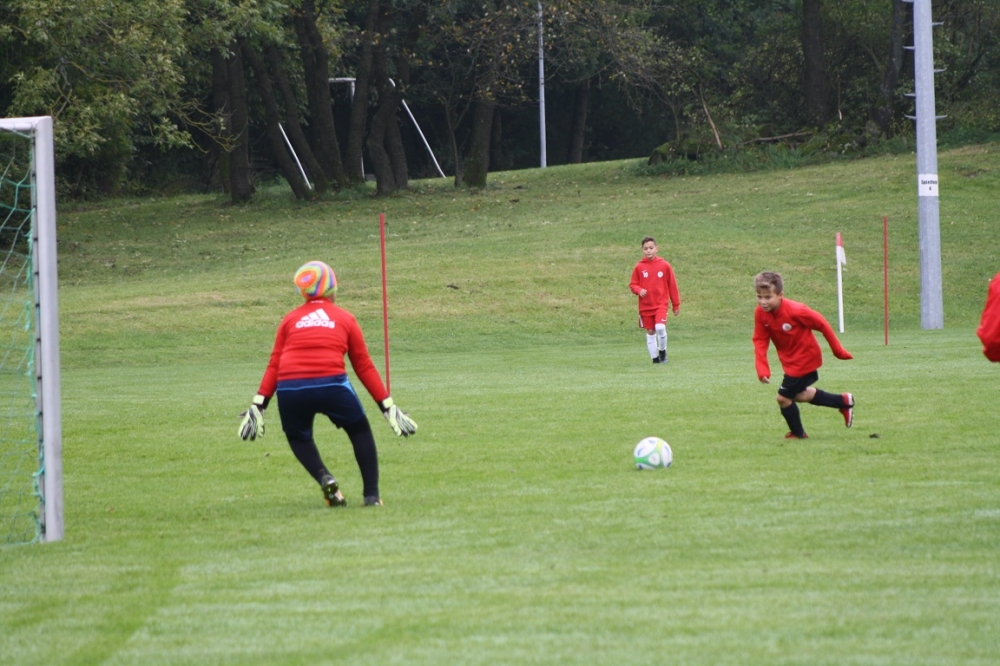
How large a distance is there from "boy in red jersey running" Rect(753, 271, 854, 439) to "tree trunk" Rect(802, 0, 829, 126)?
117 ft

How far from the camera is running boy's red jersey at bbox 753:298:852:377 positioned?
11.4 meters

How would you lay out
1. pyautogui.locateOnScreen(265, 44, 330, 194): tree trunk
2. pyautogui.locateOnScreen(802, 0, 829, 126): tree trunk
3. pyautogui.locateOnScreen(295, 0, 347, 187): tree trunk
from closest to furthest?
1. pyautogui.locateOnScreen(295, 0, 347, 187): tree trunk
2. pyautogui.locateOnScreen(265, 44, 330, 194): tree trunk
3. pyautogui.locateOnScreen(802, 0, 829, 126): tree trunk

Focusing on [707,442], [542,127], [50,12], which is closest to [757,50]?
[542,127]

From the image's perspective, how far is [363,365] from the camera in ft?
29.5

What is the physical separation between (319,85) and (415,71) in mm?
14854

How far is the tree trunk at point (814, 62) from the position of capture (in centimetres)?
4500

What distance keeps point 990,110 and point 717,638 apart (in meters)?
43.1

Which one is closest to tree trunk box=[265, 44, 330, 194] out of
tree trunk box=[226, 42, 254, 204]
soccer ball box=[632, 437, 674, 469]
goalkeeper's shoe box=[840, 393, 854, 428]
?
tree trunk box=[226, 42, 254, 204]

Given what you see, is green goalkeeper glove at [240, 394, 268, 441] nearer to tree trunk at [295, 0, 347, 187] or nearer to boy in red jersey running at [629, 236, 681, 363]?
boy in red jersey running at [629, 236, 681, 363]

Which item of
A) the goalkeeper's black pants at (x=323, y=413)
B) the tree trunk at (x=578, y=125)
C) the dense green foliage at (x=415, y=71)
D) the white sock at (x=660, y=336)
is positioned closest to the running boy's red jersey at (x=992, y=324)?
the goalkeeper's black pants at (x=323, y=413)

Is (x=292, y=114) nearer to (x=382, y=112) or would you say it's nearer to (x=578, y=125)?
(x=382, y=112)

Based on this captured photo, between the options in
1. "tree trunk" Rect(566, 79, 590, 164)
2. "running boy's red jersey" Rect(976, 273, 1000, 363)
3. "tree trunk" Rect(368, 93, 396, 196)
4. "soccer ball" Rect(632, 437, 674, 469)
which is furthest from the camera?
"tree trunk" Rect(566, 79, 590, 164)

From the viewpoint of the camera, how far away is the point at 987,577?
626cm

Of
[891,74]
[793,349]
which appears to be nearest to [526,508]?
[793,349]
